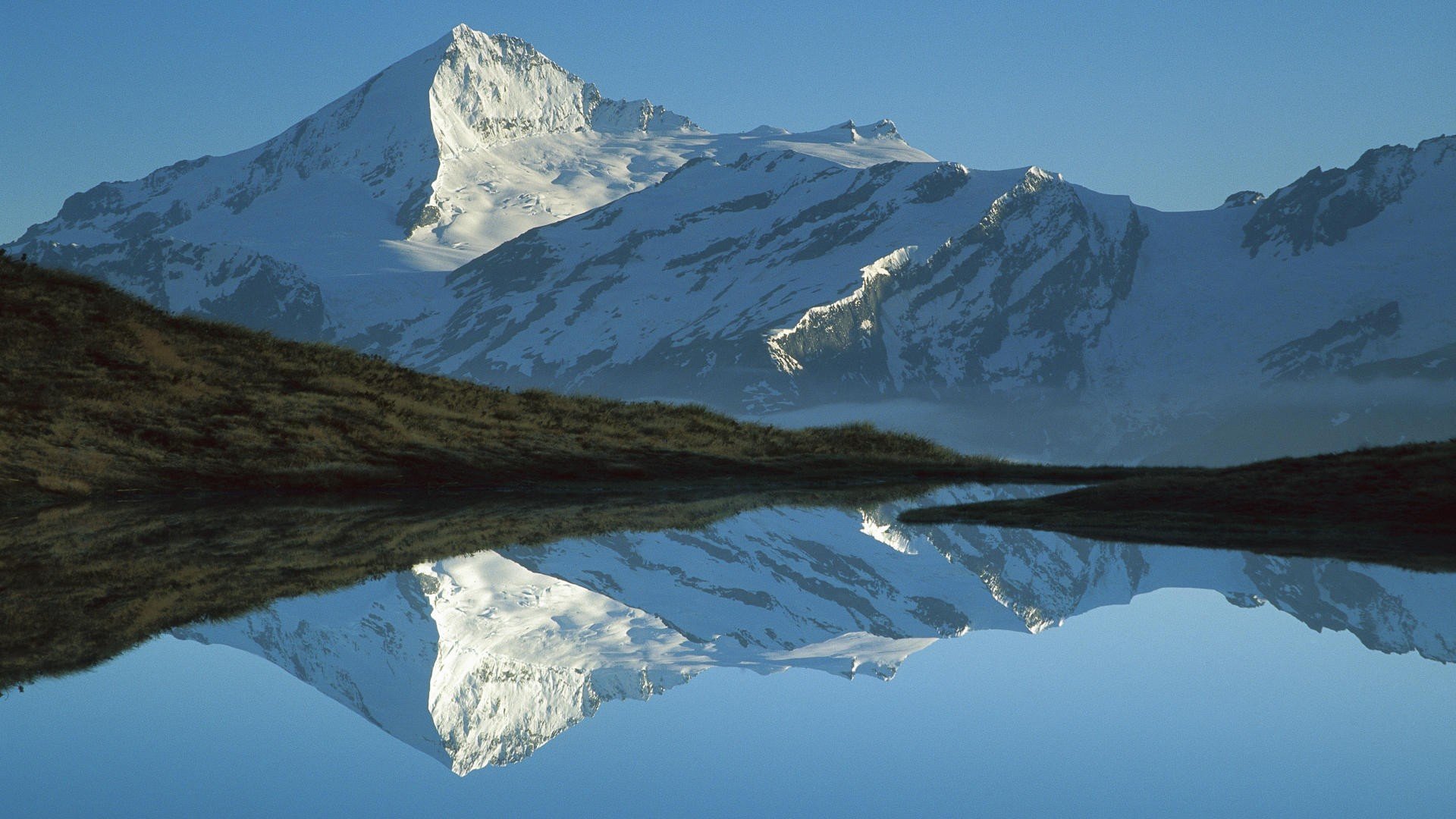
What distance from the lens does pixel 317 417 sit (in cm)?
3425

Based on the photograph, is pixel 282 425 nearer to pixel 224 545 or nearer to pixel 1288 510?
pixel 224 545

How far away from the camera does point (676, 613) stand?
16.1 m

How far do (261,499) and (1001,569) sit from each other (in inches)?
549

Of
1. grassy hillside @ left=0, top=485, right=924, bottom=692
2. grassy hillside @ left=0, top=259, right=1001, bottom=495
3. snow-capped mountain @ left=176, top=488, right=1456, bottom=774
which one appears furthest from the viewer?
grassy hillside @ left=0, top=259, right=1001, bottom=495

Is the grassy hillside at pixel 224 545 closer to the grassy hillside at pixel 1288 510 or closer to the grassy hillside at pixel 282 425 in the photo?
the grassy hillside at pixel 282 425

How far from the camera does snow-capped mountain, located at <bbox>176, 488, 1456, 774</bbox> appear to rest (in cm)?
1272

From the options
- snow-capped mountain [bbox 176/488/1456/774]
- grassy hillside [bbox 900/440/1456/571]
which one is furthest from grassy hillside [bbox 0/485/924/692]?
grassy hillside [bbox 900/440/1456/571]

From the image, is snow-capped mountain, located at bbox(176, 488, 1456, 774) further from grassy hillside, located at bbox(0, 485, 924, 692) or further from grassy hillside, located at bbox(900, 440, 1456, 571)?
grassy hillside, located at bbox(900, 440, 1456, 571)

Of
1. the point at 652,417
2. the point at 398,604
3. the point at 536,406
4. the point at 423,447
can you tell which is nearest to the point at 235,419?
the point at 423,447

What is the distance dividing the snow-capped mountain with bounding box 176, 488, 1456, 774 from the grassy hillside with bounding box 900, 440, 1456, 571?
168 cm

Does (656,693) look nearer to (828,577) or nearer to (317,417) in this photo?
(828,577)

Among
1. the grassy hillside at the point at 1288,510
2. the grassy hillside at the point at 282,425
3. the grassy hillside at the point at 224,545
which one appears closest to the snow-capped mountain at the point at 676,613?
the grassy hillside at the point at 224,545

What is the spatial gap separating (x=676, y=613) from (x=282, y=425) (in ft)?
63.5

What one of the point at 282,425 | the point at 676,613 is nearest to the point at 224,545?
the point at 676,613
